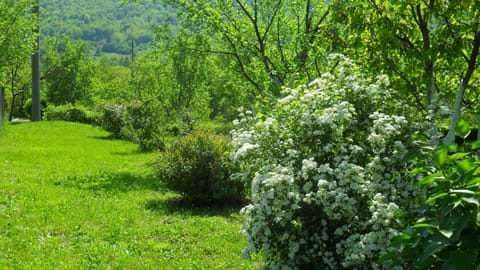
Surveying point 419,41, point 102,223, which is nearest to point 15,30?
point 102,223

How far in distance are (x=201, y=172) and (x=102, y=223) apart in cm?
242

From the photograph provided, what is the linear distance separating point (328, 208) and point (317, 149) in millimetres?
716

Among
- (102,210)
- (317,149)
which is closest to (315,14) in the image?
(102,210)

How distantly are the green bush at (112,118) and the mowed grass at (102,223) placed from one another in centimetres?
1023

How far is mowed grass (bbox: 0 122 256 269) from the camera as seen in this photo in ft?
22.3

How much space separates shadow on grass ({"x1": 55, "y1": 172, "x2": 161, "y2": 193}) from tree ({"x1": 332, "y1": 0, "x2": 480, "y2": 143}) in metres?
7.04

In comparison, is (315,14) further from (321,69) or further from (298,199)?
(298,199)

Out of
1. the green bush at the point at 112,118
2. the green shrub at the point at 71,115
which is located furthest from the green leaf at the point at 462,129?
the green shrub at the point at 71,115

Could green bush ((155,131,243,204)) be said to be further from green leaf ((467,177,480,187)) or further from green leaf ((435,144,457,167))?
green leaf ((467,177,480,187))

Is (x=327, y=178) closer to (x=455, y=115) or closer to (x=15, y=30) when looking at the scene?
(x=455, y=115)

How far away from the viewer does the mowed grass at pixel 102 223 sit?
6.79 m

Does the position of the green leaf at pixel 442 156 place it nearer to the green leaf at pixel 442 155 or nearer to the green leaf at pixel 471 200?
the green leaf at pixel 442 155

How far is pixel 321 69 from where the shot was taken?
12383 millimetres

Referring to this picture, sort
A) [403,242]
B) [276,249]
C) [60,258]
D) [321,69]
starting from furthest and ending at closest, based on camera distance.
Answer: [321,69] → [60,258] → [276,249] → [403,242]
